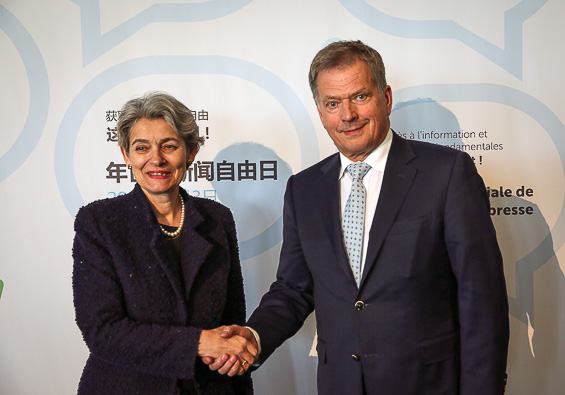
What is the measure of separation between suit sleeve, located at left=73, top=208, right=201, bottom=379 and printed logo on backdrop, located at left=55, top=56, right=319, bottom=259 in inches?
44.5

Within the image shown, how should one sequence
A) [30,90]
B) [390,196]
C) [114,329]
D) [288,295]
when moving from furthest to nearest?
[30,90] → [288,295] → [390,196] → [114,329]

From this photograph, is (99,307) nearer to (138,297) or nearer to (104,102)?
(138,297)

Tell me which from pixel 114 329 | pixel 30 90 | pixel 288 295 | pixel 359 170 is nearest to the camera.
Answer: pixel 114 329

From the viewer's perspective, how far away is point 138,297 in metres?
1.78

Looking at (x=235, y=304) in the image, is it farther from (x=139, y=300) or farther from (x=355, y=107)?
(x=355, y=107)

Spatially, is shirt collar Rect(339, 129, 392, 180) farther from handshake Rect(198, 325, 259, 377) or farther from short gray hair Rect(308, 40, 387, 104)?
handshake Rect(198, 325, 259, 377)

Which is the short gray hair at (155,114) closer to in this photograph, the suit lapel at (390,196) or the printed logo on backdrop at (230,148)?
the suit lapel at (390,196)

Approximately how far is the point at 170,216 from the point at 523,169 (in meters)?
1.97

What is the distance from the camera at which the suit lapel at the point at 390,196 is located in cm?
181

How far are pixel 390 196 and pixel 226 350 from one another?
76 centimetres

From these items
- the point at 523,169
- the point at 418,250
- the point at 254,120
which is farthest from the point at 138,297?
the point at 523,169

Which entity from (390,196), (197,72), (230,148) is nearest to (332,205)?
(390,196)

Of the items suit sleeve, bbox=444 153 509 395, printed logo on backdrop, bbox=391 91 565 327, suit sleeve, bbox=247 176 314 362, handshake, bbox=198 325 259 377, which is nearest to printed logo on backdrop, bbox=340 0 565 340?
printed logo on backdrop, bbox=391 91 565 327

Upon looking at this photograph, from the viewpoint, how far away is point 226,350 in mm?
1807
